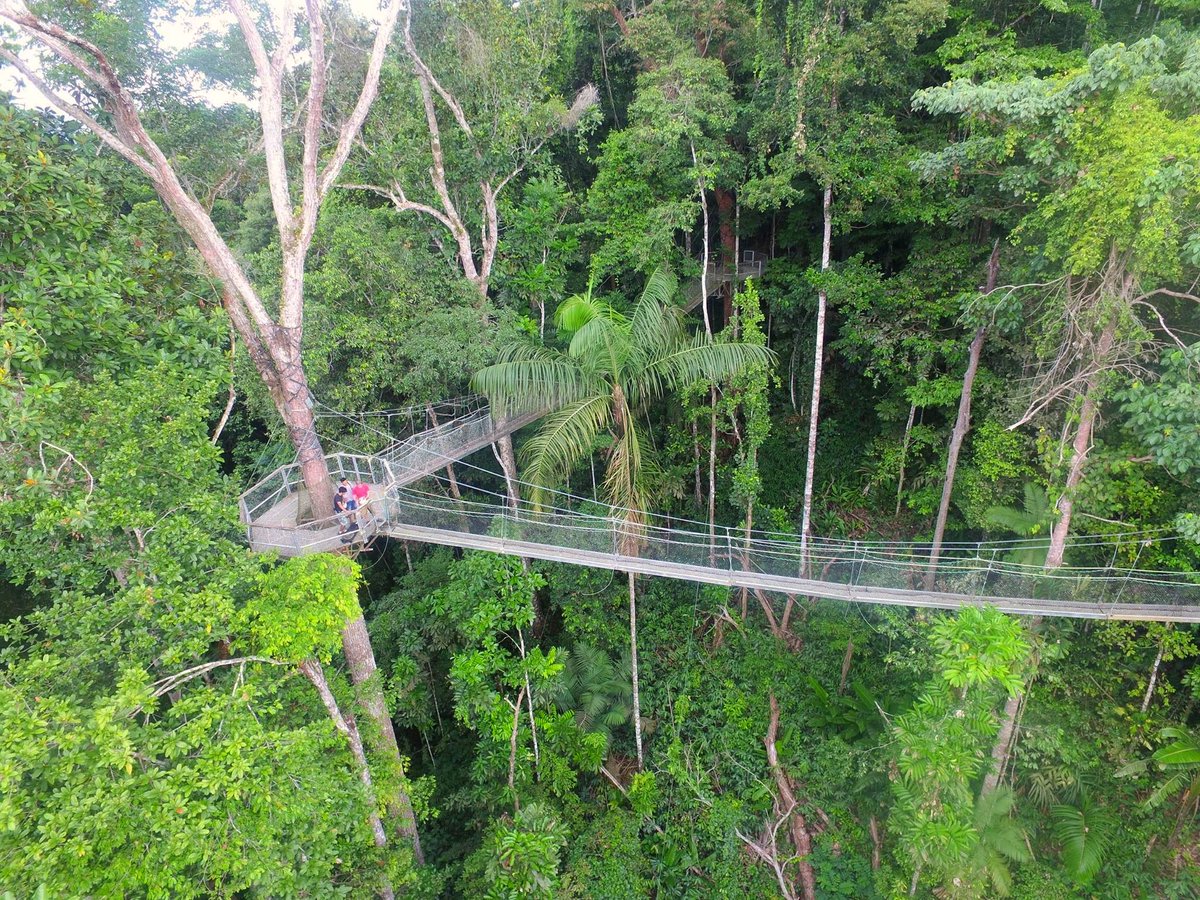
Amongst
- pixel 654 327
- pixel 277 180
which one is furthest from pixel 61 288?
pixel 654 327

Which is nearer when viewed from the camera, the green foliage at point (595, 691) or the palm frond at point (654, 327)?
the palm frond at point (654, 327)

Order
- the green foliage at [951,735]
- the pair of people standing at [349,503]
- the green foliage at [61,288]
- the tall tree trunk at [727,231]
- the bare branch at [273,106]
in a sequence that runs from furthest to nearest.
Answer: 1. the tall tree trunk at [727,231]
2. the pair of people standing at [349,503]
3. the green foliage at [951,735]
4. the bare branch at [273,106]
5. the green foliage at [61,288]

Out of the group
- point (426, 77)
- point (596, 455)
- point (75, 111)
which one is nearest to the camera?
point (75, 111)

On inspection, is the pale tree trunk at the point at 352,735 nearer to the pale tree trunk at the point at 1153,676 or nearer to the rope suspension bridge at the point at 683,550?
the rope suspension bridge at the point at 683,550

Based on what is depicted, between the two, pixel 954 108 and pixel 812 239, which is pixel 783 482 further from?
pixel 954 108

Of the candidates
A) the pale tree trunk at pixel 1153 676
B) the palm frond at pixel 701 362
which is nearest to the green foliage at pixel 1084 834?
the pale tree trunk at pixel 1153 676

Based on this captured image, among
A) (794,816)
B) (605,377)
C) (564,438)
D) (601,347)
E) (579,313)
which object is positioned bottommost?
(794,816)

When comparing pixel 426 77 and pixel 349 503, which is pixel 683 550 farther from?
pixel 426 77
